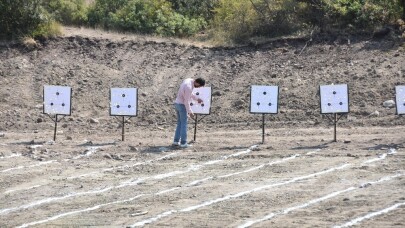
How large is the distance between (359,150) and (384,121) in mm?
4159

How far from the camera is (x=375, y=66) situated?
28406mm

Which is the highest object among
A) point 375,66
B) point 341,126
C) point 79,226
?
point 375,66

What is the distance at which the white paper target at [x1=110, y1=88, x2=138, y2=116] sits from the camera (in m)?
24.4

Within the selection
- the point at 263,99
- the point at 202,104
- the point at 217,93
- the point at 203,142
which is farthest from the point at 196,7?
the point at 203,142

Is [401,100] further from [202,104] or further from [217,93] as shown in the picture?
[217,93]

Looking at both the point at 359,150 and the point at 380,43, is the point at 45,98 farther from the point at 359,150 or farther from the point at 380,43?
the point at 380,43

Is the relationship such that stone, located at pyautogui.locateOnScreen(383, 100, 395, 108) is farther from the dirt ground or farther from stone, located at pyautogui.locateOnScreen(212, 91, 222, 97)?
stone, located at pyautogui.locateOnScreen(212, 91, 222, 97)

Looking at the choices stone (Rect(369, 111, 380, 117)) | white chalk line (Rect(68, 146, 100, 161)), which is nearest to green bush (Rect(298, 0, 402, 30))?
stone (Rect(369, 111, 380, 117))

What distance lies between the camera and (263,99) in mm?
23562

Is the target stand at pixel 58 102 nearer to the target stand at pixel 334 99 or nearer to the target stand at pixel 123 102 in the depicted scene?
the target stand at pixel 123 102

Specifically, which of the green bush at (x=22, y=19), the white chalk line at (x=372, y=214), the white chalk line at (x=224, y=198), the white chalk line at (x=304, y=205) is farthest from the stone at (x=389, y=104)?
the green bush at (x=22, y=19)

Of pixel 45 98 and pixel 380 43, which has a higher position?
pixel 380 43

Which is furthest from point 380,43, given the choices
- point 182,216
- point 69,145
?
point 182,216

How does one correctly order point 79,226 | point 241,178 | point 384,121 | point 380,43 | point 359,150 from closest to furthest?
point 79,226 < point 241,178 < point 359,150 < point 384,121 < point 380,43
